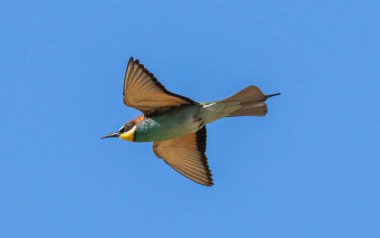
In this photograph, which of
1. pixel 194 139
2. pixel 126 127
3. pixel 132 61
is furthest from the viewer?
pixel 194 139

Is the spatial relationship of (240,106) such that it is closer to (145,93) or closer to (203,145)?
(145,93)

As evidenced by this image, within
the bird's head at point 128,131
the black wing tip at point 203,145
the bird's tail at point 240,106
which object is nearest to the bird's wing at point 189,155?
the black wing tip at point 203,145

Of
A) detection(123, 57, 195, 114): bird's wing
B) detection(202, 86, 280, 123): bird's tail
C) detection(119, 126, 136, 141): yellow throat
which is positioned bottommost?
detection(119, 126, 136, 141): yellow throat

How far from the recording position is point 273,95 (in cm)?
807

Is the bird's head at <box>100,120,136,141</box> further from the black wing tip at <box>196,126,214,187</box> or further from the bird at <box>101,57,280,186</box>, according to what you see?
the black wing tip at <box>196,126,214,187</box>

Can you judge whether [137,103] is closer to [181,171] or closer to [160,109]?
[160,109]

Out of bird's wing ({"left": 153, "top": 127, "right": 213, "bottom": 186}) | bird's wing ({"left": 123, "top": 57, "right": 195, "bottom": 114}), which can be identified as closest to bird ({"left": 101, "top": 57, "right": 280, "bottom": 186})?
bird's wing ({"left": 123, "top": 57, "right": 195, "bottom": 114})

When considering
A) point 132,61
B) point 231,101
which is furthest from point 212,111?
point 132,61

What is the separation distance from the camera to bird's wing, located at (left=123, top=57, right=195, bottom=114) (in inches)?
319

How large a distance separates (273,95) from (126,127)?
1399 millimetres

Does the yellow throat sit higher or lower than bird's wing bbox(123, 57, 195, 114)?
lower

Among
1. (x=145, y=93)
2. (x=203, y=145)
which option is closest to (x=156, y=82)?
(x=145, y=93)

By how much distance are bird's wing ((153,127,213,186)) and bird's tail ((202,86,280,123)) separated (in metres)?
0.88

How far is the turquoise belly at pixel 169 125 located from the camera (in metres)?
8.43
